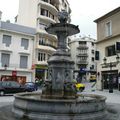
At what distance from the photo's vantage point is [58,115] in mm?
7945

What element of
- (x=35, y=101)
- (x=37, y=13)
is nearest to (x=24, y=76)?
(x=37, y=13)

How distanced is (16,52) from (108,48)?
1326cm

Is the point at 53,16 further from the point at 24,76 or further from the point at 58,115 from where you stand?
the point at 58,115

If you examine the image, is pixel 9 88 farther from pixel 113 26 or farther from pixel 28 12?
pixel 28 12

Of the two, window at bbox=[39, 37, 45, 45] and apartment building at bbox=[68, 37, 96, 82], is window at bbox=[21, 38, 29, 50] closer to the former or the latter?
window at bbox=[39, 37, 45, 45]

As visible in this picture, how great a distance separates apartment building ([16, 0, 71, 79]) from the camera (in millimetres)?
37219

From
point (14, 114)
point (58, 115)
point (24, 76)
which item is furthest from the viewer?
point (24, 76)

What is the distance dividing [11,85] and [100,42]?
15.5 meters

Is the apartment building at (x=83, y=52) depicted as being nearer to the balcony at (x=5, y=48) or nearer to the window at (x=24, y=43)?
the window at (x=24, y=43)

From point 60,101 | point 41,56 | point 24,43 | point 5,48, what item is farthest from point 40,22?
point 60,101

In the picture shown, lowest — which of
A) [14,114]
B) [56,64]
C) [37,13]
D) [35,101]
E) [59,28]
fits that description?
[14,114]

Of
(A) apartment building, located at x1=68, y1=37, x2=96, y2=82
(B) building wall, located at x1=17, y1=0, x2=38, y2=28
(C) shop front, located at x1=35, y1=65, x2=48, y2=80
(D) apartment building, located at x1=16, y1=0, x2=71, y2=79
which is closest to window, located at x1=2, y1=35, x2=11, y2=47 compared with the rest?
(D) apartment building, located at x1=16, y1=0, x2=71, y2=79

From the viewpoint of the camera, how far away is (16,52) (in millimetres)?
33875

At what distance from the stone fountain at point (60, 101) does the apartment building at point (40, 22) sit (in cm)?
2533
